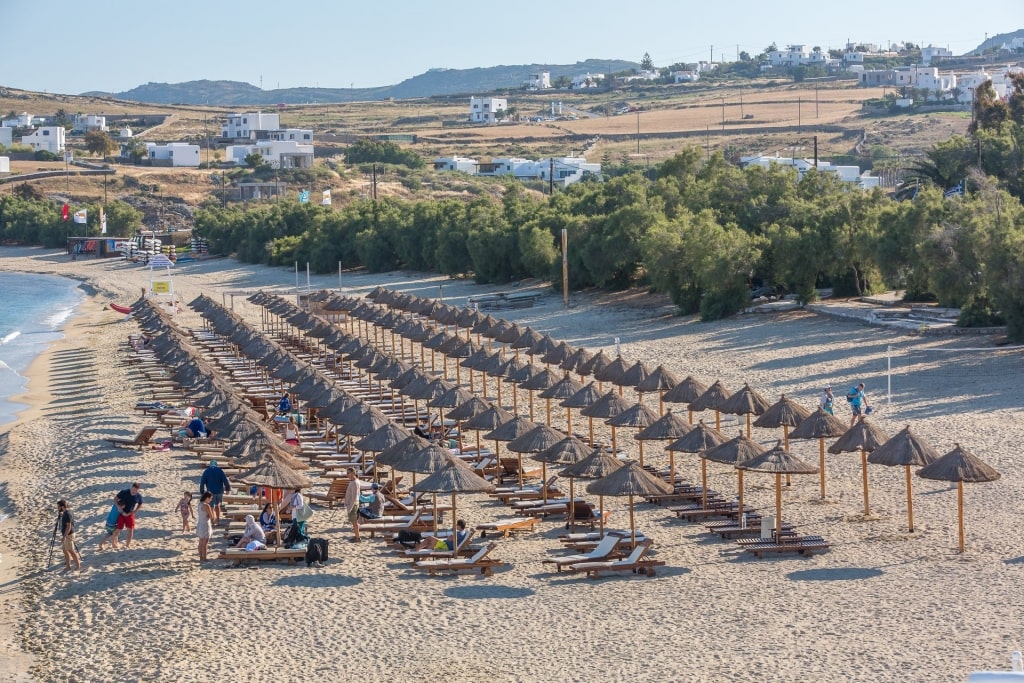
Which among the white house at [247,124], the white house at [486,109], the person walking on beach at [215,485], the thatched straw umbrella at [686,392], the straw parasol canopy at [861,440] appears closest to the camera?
the straw parasol canopy at [861,440]

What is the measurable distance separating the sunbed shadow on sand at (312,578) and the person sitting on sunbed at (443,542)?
3.86 ft

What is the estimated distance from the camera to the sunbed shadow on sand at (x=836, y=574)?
589 inches

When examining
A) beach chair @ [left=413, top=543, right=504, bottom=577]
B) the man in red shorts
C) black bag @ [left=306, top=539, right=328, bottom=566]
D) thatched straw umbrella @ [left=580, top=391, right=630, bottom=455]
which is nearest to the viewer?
beach chair @ [left=413, top=543, right=504, bottom=577]

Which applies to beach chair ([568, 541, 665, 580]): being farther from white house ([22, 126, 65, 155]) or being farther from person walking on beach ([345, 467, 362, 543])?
white house ([22, 126, 65, 155])

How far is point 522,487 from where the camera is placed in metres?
20.0

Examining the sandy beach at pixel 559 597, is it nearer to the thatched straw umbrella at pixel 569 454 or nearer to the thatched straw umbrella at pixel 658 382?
the thatched straw umbrella at pixel 569 454

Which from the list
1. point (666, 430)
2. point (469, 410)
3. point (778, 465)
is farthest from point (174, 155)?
point (778, 465)

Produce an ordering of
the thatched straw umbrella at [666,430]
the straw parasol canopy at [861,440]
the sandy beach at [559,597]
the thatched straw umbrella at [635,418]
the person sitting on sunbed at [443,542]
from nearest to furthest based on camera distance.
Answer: the sandy beach at [559,597] → the person sitting on sunbed at [443,542] → the straw parasol canopy at [861,440] → the thatched straw umbrella at [666,430] → the thatched straw umbrella at [635,418]

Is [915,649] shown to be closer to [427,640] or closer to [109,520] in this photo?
[427,640]

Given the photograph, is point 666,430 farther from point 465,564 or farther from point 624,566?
point 465,564

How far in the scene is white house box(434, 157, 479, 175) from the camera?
112m

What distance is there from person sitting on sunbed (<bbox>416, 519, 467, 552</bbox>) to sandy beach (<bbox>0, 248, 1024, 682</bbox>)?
50 centimetres

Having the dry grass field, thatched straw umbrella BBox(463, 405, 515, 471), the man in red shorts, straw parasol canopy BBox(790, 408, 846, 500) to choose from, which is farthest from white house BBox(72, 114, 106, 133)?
straw parasol canopy BBox(790, 408, 846, 500)

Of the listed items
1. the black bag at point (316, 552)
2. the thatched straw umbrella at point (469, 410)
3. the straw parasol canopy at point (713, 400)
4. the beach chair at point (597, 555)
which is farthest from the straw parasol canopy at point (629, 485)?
the thatched straw umbrella at point (469, 410)
